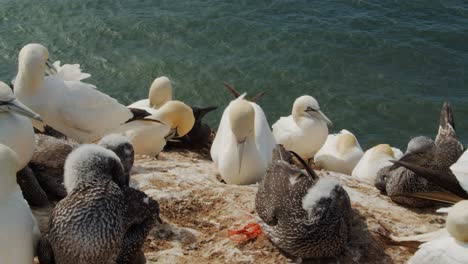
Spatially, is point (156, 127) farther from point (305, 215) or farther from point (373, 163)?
point (305, 215)

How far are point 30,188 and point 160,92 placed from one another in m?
4.25

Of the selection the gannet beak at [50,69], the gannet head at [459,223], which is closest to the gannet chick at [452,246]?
the gannet head at [459,223]

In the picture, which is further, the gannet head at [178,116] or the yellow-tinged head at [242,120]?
the gannet head at [178,116]

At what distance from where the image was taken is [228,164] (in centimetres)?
681

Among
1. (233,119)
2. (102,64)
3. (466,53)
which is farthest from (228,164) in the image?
(466,53)

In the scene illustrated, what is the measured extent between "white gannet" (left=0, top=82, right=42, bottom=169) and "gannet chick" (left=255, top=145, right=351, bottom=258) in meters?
1.64

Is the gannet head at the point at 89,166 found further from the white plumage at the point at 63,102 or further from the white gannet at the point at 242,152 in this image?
the white plumage at the point at 63,102

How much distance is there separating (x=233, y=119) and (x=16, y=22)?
8250 millimetres

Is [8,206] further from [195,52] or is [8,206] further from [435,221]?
[195,52]

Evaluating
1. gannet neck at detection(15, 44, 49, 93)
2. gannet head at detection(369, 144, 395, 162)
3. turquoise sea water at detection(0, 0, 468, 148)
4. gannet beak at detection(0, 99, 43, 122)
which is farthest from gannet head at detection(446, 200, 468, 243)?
turquoise sea water at detection(0, 0, 468, 148)

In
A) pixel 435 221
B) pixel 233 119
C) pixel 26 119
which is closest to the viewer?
pixel 26 119

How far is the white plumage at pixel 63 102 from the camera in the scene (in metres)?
7.12

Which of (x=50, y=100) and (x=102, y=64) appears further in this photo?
(x=102, y=64)

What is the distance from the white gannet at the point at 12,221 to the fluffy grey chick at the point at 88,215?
0.14 m
